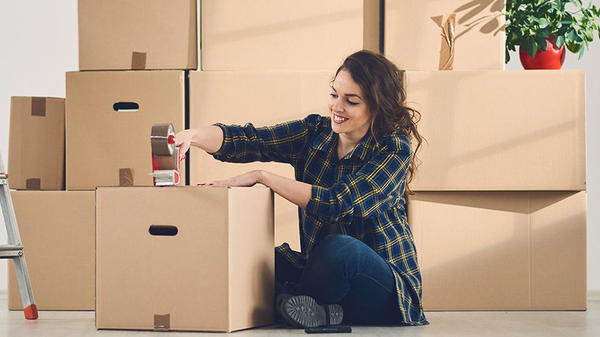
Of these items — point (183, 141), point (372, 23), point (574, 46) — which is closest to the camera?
point (183, 141)

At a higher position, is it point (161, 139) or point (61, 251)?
point (161, 139)

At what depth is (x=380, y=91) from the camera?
1612 mm

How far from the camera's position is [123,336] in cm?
142

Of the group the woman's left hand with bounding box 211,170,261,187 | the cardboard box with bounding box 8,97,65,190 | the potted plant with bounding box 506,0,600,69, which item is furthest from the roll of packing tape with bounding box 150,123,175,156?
the potted plant with bounding box 506,0,600,69

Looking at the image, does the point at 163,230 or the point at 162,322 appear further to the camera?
the point at 163,230

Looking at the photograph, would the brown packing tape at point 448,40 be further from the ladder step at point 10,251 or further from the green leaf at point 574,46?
the ladder step at point 10,251

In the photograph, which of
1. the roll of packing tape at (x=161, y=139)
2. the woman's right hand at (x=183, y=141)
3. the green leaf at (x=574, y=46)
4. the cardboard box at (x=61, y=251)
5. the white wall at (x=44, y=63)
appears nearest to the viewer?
the roll of packing tape at (x=161, y=139)

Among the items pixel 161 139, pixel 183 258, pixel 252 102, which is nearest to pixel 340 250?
pixel 183 258

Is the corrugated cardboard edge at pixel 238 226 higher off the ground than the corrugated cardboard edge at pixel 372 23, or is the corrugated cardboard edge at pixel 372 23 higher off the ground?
the corrugated cardboard edge at pixel 372 23

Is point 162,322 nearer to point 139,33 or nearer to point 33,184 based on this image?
point 33,184

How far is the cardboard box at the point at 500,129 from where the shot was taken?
1980mm

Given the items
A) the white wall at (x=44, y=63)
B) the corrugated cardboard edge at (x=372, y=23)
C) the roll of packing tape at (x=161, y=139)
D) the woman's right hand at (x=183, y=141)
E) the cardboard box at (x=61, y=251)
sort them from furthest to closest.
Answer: the white wall at (x=44, y=63)
the corrugated cardboard edge at (x=372, y=23)
the cardboard box at (x=61, y=251)
the woman's right hand at (x=183, y=141)
the roll of packing tape at (x=161, y=139)

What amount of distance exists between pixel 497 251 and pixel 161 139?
3.64 feet

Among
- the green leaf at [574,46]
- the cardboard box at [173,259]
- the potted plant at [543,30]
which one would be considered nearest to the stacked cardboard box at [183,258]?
the cardboard box at [173,259]
